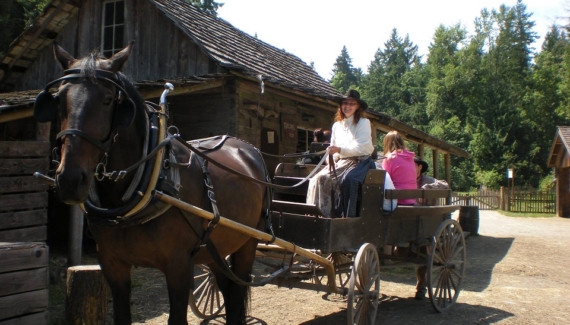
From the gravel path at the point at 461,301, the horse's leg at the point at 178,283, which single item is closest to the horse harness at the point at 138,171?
the horse's leg at the point at 178,283

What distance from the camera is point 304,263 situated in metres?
5.73

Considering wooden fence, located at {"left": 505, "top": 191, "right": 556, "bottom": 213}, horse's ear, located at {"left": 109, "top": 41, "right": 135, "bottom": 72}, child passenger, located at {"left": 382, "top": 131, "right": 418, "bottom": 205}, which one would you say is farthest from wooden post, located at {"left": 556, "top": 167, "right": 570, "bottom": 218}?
horse's ear, located at {"left": 109, "top": 41, "right": 135, "bottom": 72}

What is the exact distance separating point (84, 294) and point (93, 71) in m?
2.94

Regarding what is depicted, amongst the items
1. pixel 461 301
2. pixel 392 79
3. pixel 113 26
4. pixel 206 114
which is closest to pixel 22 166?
pixel 206 114

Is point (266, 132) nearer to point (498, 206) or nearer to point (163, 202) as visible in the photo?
point (163, 202)

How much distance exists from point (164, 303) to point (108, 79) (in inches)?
163

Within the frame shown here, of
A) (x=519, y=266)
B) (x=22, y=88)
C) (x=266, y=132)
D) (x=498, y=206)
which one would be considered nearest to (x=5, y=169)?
(x=266, y=132)

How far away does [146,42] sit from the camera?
11703 millimetres

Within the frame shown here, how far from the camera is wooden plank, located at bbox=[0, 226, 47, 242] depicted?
6473 millimetres

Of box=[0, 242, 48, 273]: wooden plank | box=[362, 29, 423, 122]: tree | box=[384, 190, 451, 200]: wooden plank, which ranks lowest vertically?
box=[0, 242, 48, 273]: wooden plank

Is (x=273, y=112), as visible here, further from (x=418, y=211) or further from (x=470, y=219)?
(x=470, y=219)

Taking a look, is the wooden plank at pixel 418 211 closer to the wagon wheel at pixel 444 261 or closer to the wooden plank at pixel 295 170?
the wagon wheel at pixel 444 261

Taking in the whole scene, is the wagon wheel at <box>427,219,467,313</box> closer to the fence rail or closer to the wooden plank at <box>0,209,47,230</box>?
the wooden plank at <box>0,209,47,230</box>

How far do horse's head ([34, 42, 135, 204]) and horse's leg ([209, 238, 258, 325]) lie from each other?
1855 millimetres
